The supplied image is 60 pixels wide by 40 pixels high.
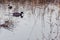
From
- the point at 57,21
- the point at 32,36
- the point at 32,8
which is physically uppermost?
the point at 32,8

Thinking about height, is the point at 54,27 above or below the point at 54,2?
below

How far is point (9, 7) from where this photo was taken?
143 centimetres

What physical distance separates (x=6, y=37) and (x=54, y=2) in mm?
535

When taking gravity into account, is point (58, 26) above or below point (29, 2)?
below

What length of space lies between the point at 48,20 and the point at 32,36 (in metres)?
0.21

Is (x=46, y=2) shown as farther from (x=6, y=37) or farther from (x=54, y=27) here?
(x=6, y=37)

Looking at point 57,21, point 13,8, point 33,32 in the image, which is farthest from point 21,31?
point 57,21

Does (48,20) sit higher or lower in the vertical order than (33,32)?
higher

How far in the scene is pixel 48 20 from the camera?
149 cm

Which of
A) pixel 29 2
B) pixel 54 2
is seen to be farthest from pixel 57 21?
pixel 29 2

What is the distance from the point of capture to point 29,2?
4.72 feet

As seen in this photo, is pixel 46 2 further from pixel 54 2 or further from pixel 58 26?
pixel 58 26

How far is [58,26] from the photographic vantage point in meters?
1.50

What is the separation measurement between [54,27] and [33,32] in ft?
0.66
